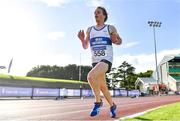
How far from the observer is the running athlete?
5012 mm

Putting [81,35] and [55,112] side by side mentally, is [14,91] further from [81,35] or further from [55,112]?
[81,35]

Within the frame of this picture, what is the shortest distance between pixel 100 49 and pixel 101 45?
0.07m

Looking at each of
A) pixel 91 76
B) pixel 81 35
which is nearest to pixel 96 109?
pixel 91 76

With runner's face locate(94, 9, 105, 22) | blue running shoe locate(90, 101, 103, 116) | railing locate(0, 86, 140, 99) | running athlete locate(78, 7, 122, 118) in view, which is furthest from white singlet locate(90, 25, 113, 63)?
railing locate(0, 86, 140, 99)

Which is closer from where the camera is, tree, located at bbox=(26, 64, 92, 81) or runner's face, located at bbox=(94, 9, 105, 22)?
runner's face, located at bbox=(94, 9, 105, 22)

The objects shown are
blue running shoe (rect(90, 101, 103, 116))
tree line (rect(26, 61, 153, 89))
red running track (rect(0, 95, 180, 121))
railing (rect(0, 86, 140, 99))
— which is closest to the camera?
blue running shoe (rect(90, 101, 103, 116))

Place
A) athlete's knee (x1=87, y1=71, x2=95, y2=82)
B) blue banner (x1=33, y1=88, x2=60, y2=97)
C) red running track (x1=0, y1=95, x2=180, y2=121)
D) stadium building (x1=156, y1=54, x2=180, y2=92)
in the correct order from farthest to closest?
stadium building (x1=156, y1=54, x2=180, y2=92) < blue banner (x1=33, y1=88, x2=60, y2=97) < red running track (x1=0, y1=95, x2=180, y2=121) < athlete's knee (x1=87, y1=71, x2=95, y2=82)

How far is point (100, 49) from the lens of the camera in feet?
16.9

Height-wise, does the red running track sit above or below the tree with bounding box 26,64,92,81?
below

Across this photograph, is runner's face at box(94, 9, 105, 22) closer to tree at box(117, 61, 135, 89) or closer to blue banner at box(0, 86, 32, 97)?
blue banner at box(0, 86, 32, 97)

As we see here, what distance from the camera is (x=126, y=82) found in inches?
5044

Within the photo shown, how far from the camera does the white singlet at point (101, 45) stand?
5.14 meters

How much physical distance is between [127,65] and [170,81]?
112 feet

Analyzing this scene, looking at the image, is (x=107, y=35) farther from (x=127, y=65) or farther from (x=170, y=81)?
(x=127, y=65)
